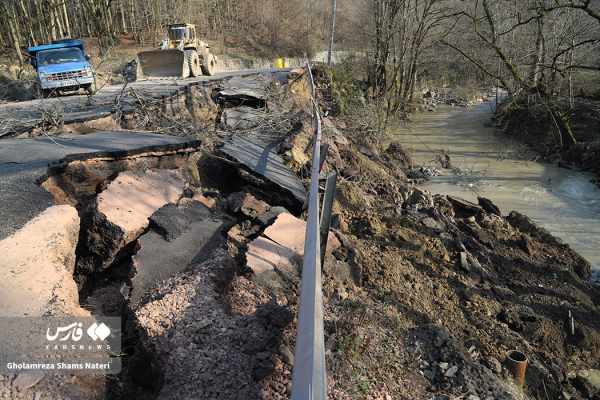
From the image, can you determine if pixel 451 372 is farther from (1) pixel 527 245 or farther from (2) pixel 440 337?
(1) pixel 527 245

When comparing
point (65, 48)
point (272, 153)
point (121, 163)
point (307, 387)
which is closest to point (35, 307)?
point (307, 387)

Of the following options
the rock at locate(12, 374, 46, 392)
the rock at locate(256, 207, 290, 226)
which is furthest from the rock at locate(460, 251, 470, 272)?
the rock at locate(12, 374, 46, 392)

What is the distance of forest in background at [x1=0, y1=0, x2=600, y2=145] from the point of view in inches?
479

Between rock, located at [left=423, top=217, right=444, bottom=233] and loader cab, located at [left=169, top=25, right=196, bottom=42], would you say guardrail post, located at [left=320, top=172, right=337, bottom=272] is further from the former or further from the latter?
loader cab, located at [left=169, top=25, right=196, bottom=42]

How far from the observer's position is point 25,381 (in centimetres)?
162

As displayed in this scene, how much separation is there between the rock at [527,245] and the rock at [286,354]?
5737mm

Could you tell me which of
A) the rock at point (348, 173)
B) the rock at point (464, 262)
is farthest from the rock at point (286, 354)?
the rock at point (348, 173)

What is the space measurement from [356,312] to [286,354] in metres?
0.66

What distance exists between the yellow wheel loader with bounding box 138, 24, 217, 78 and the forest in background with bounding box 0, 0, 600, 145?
2529 mm

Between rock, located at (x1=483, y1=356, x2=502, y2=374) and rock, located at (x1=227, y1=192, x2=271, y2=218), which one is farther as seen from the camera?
rock, located at (x1=227, y1=192, x2=271, y2=218)

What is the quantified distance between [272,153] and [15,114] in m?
4.73

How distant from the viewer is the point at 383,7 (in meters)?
18.0

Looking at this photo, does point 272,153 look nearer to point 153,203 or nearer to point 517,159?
point 153,203

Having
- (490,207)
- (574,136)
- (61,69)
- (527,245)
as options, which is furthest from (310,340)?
(574,136)
